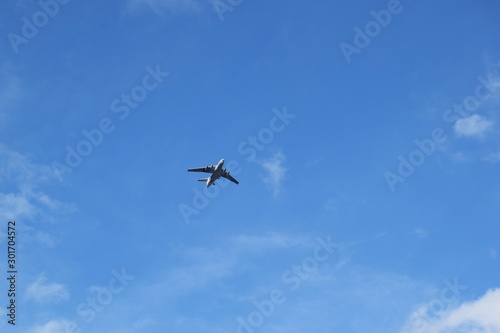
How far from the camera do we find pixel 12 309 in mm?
110375

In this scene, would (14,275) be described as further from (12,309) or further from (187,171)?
(187,171)

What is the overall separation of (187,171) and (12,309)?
51.5 metres

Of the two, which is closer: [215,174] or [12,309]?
[12,309]

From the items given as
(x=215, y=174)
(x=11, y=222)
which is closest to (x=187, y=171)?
(x=215, y=174)

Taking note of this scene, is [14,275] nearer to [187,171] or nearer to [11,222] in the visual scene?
[11,222]

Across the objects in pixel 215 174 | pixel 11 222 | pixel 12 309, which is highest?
pixel 215 174

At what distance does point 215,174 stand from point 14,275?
169 ft

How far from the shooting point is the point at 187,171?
145 m

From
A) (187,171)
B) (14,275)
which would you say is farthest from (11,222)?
(187,171)

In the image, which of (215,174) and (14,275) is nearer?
(14,275)

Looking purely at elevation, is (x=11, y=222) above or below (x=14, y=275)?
above

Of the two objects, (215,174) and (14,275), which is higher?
(215,174)

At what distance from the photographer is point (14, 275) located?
111 meters

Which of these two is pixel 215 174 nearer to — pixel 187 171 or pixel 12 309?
pixel 187 171
